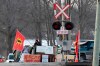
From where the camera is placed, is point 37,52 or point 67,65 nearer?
point 67,65

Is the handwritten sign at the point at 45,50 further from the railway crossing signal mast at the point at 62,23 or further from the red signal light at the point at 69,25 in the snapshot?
the red signal light at the point at 69,25

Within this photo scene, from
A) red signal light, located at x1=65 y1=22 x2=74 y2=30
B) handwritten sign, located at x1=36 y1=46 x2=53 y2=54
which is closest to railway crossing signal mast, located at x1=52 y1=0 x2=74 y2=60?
red signal light, located at x1=65 y1=22 x2=74 y2=30

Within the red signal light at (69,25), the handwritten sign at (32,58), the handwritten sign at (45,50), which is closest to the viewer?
the red signal light at (69,25)

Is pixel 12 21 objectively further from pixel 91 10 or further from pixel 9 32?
pixel 91 10

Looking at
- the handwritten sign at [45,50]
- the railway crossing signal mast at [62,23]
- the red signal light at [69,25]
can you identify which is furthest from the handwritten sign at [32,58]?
the red signal light at [69,25]

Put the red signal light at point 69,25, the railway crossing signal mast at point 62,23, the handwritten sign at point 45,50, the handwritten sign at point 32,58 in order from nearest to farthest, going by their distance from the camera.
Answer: the railway crossing signal mast at point 62,23
the red signal light at point 69,25
the handwritten sign at point 32,58
the handwritten sign at point 45,50

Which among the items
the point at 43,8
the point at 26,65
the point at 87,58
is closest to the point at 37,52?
the point at 87,58

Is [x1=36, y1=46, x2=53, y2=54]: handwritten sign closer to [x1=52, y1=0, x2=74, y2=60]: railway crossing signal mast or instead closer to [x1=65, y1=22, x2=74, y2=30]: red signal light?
[x1=52, y1=0, x2=74, y2=60]: railway crossing signal mast

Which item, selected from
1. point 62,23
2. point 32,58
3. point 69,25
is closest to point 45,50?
point 32,58

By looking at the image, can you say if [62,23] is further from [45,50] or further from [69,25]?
[45,50]

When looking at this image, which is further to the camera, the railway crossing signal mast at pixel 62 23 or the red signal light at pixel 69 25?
the red signal light at pixel 69 25

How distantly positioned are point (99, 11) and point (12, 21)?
124 ft

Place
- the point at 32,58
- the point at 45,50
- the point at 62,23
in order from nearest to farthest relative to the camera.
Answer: the point at 62,23 < the point at 32,58 < the point at 45,50

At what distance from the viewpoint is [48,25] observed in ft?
157
